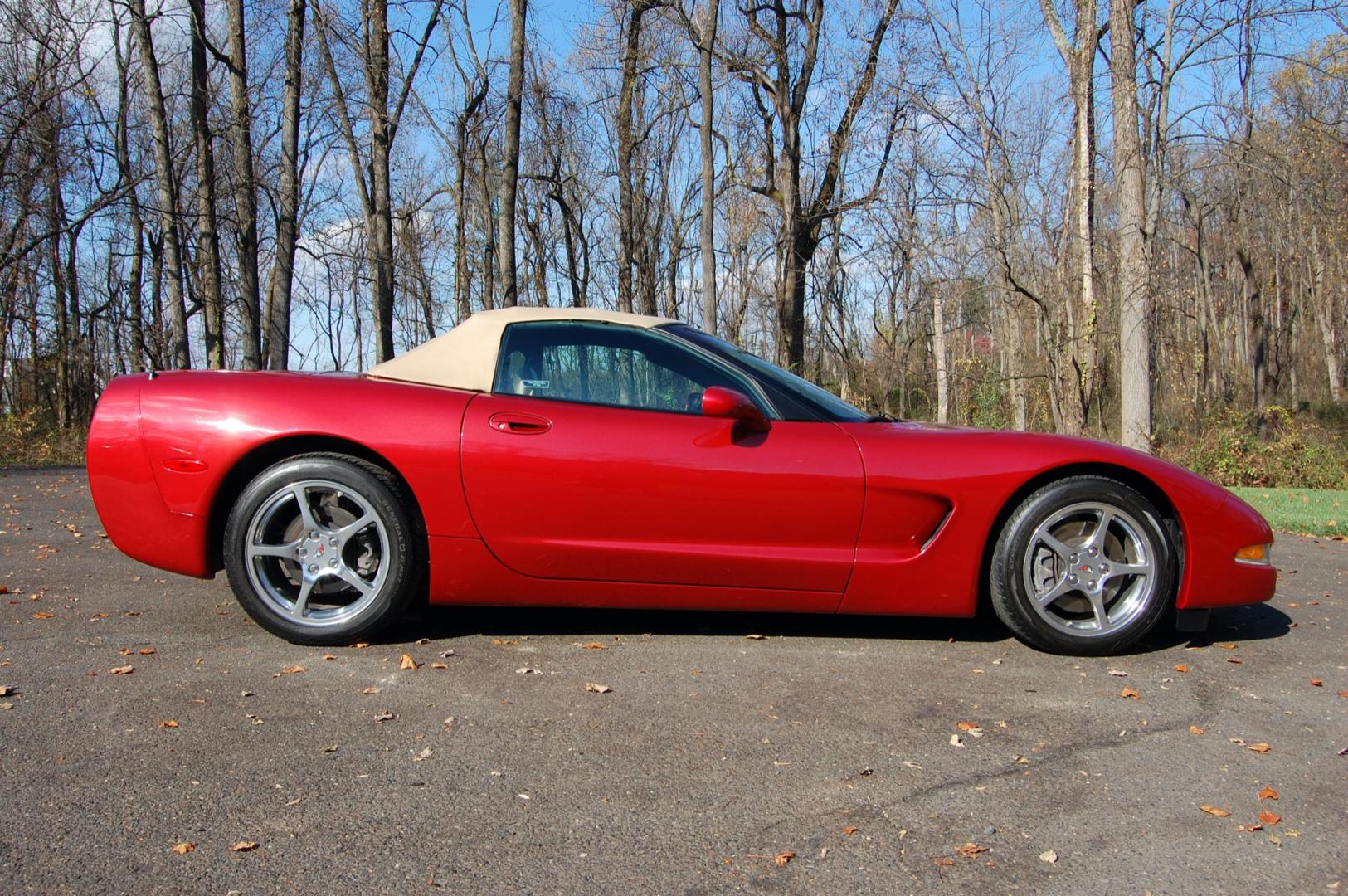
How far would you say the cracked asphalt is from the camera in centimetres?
197

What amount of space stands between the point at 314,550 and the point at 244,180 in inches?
627

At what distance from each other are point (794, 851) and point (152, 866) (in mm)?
1368

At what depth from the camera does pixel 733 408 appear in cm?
351

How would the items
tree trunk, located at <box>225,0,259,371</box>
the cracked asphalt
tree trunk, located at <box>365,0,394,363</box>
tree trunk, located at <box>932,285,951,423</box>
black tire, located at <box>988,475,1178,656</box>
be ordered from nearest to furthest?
1. the cracked asphalt
2. black tire, located at <box>988,475,1178,656</box>
3. tree trunk, located at <box>225,0,259,371</box>
4. tree trunk, located at <box>365,0,394,363</box>
5. tree trunk, located at <box>932,285,951,423</box>

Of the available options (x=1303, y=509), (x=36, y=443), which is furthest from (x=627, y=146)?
(x=1303, y=509)

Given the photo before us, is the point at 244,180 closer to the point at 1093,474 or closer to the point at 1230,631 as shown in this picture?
the point at 1093,474

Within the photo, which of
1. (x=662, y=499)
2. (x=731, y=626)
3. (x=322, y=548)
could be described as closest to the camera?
(x=662, y=499)

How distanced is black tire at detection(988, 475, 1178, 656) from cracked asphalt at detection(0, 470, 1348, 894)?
0.42 feet

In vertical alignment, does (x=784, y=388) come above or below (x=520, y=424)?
above

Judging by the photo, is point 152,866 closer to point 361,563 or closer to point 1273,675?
point 361,563

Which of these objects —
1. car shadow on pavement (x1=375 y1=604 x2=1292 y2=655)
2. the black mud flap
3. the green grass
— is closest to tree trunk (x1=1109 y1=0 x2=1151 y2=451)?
the green grass

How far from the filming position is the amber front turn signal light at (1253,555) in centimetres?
367

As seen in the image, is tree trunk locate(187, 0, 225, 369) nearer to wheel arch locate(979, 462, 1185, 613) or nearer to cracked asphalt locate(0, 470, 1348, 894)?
cracked asphalt locate(0, 470, 1348, 894)

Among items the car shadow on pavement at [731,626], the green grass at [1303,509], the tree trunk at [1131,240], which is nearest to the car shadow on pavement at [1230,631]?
the car shadow on pavement at [731,626]
